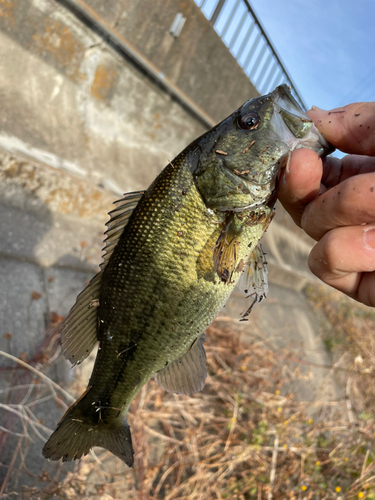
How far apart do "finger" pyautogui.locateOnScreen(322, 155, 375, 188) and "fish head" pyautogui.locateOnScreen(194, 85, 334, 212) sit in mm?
331

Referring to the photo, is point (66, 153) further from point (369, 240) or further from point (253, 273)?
point (369, 240)

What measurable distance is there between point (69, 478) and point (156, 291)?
1.83 metres

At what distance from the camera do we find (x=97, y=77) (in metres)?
4.09

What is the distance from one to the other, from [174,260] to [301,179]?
69 centimetres

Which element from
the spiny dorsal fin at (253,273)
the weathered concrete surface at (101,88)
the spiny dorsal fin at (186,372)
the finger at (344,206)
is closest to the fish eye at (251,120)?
the finger at (344,206)

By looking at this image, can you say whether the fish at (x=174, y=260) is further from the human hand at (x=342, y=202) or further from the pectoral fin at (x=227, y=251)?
the human hand at (x=342, y=202)

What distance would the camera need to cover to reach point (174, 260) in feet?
5.10

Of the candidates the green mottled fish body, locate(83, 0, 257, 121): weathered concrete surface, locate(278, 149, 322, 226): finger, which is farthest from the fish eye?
locate(83, 0, 257, 121): weathered concrete surface

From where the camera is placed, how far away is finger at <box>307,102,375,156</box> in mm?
1641

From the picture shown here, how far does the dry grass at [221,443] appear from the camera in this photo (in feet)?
7.82

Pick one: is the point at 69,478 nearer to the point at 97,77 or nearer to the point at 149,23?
the point at 97,77

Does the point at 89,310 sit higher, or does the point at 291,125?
the point at 291,125

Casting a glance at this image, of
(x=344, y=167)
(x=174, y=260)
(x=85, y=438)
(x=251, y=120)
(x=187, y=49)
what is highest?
(x=187, y=49)

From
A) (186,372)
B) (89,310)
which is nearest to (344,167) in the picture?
(186,372)
